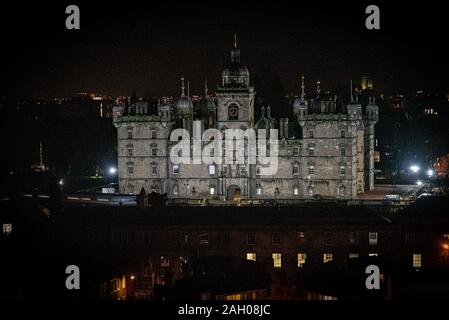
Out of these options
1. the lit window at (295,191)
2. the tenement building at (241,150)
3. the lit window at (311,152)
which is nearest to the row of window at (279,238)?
the tenement building at (241,150)

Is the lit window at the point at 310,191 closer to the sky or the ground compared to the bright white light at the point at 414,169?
closer to the ground

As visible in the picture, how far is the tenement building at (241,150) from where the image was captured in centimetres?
10031

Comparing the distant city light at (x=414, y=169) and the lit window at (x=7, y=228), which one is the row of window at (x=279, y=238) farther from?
the distant city light at (x=414, y=169)

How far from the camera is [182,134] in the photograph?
103m

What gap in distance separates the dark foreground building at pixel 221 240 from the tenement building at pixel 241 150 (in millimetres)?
22259

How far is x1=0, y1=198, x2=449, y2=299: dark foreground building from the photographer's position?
62.1 metres

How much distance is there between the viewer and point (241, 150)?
333 feet

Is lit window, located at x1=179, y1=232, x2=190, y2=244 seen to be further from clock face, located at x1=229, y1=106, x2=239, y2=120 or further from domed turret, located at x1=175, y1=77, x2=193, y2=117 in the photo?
domed turret, located at x1=175, y1=77, x2=193, y2=117

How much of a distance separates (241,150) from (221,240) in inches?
1179

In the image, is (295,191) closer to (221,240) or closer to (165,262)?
(221,240)

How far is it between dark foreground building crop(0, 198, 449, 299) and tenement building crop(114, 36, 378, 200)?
73.0ft

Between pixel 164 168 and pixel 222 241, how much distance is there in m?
31.0

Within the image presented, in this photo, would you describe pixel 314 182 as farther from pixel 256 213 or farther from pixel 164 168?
pixel 256 213
